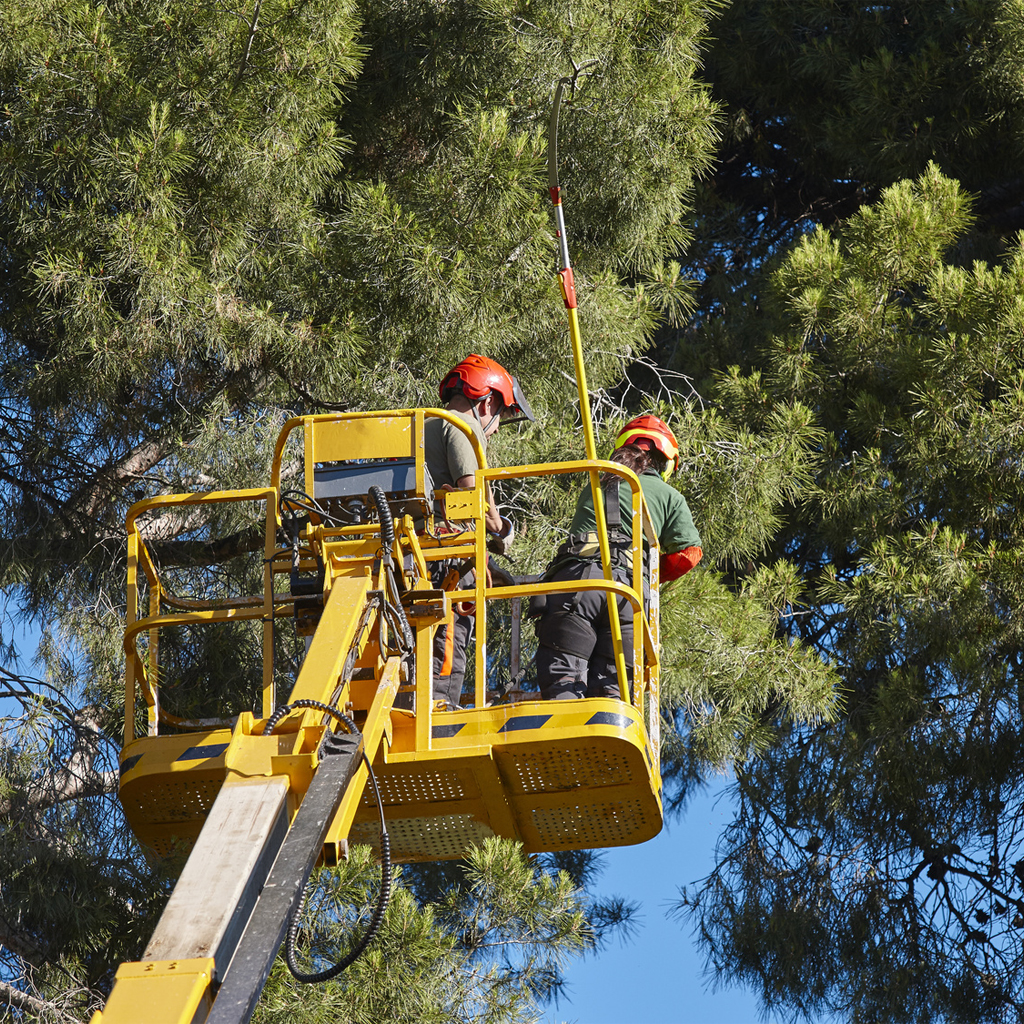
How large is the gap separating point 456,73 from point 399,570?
13.5 feet

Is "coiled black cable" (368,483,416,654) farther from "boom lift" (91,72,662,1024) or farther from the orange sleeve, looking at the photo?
the orange sleeve

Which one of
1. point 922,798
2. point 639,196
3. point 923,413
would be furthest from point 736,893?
point 639,196

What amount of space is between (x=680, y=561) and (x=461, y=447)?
108 centimetres

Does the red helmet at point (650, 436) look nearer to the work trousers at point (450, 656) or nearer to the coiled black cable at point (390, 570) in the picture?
the work trousers at point (450, 656)

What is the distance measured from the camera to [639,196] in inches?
306

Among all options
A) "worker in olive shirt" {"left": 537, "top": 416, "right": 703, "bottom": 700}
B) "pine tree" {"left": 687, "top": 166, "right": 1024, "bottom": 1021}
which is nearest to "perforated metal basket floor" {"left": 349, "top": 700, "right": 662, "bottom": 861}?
"worker in olive shirt" {"left": 537, "top": 416, "right": 703, "bottom": 700}

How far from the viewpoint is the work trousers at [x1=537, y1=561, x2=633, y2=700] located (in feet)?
16.1

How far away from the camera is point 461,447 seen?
5.08m

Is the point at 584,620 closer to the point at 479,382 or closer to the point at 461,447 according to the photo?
the point at 461,447

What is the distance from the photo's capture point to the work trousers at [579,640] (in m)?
4.89

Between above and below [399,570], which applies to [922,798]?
above

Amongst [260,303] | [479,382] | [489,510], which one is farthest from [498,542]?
[260,303]

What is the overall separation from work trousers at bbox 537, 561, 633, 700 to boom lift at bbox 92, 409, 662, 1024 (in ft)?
0.36

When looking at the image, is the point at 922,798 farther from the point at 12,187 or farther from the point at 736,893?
the point at 12,187
